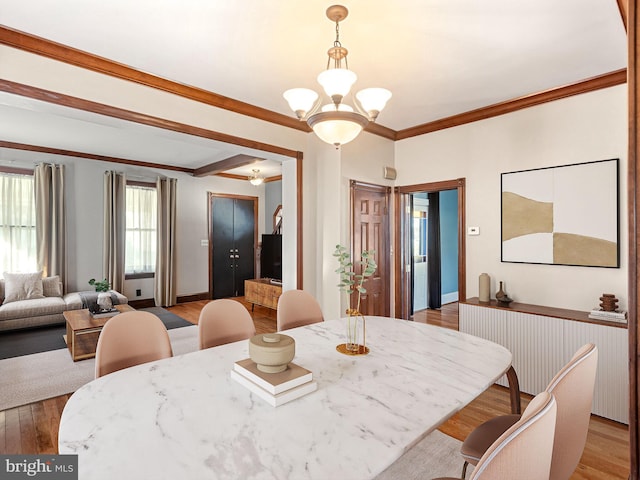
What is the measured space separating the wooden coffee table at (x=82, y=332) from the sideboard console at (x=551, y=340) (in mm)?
3756

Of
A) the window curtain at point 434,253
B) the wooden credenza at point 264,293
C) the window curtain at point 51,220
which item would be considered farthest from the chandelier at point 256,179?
the window curtain at point 434,253

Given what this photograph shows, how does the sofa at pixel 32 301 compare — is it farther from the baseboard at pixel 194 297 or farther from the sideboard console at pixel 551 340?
the sideboard console at pixel 551 340

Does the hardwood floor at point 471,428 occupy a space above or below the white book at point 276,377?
below

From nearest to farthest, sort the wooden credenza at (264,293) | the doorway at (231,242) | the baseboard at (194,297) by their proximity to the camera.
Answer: the wooden credenza at (264,293) → the baseboard at (194,297) → the doorway at (231,242)

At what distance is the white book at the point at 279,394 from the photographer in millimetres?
1249

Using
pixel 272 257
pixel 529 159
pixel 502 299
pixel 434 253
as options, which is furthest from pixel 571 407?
pixel 434 253

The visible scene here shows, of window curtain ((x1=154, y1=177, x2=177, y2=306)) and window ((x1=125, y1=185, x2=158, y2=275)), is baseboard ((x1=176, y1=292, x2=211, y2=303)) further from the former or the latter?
window ((x1=125, y1=185, x2=158, y2=275))

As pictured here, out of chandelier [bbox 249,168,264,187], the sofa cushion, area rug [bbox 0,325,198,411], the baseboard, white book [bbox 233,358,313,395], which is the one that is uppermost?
chandelier [bbox 249,168,264,187]

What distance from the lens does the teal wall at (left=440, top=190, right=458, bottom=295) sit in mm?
Result: 6535

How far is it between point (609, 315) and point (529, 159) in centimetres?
152

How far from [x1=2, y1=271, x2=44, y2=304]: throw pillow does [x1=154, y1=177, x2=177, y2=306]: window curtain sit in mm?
1750

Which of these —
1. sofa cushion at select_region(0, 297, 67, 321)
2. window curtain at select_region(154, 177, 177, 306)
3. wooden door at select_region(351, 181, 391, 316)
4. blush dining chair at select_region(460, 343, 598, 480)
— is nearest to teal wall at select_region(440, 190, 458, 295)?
wooden door at select_region(351, 181, 391, 316)

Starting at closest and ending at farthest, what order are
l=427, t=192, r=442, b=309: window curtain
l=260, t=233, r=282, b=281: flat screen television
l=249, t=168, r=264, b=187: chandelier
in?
l=260, t=233, r=282, b=281: flat screen television, l=427, t=192, r=442, b=309: window curtain, l=249, t=168, r=264, b=187: chandelier

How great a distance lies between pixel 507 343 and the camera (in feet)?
10.2
